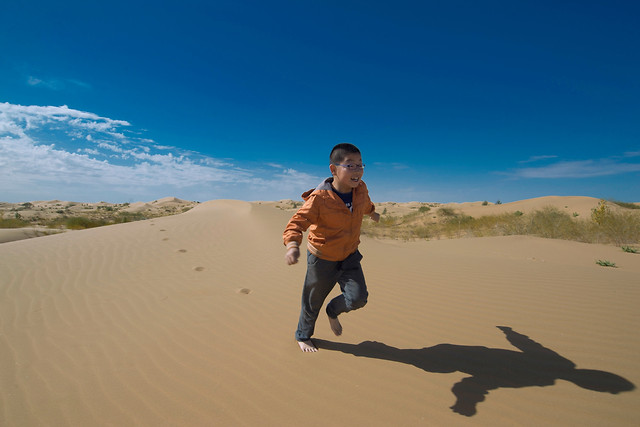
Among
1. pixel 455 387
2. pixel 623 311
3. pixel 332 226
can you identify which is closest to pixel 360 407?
pixel 455 387

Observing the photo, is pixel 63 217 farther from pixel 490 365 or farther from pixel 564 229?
pixel 564 229

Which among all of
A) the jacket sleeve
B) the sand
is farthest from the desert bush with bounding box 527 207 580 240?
the jacket sleeve

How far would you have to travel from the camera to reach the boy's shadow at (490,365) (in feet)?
6.47

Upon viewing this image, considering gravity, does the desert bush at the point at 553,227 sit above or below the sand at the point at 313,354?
above

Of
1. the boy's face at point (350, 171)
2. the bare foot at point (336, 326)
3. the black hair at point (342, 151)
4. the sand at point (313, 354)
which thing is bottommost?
the sand at point (313, 354)

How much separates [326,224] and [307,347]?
116 cm

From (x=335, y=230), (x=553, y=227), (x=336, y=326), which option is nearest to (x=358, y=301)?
(x=336, y=326)

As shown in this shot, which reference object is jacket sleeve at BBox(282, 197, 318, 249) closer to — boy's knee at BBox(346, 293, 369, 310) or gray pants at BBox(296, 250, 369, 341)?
gray pants at BBox(296, 250, 369, 341)

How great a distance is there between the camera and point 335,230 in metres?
2.23

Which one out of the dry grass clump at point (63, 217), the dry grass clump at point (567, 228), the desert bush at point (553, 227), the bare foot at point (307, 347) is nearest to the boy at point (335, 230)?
the bare foot at point (307, 347)

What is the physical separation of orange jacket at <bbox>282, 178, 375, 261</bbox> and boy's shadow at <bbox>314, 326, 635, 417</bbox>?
0.98m

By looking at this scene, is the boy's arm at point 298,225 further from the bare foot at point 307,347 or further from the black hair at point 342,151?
the bare foot at point 307,347

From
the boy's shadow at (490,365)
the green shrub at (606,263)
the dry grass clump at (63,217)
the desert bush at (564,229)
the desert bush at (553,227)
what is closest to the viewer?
the boy's shadow at (490,365)

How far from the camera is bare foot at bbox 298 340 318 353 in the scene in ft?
8.32
